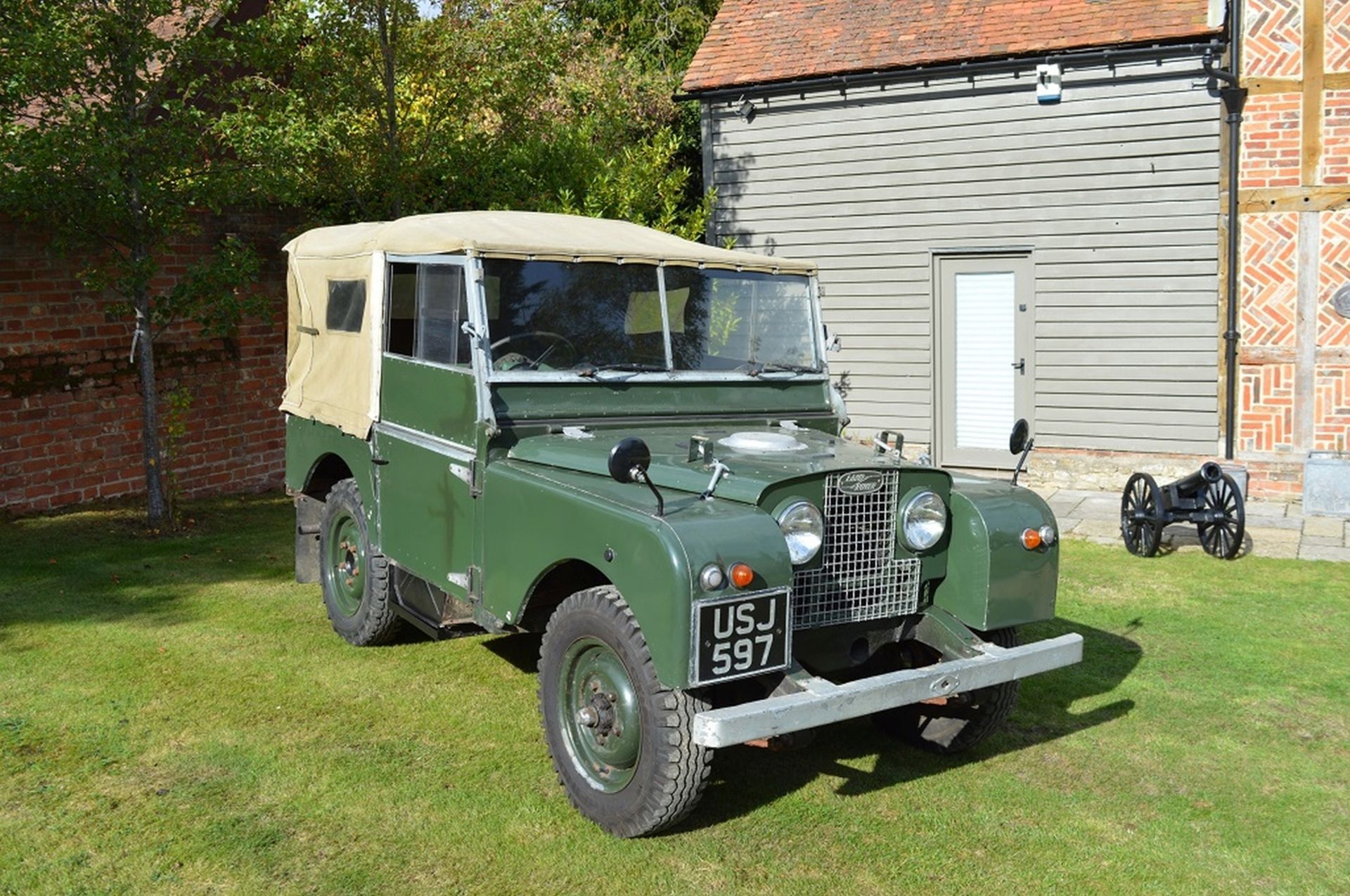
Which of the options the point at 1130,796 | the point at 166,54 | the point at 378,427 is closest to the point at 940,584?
the point at 1130,796

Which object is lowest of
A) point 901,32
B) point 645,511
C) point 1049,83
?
point 645,511

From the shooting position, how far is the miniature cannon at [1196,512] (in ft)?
28.7

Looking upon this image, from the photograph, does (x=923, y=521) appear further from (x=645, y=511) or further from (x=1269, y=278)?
(x=1269, y=278)

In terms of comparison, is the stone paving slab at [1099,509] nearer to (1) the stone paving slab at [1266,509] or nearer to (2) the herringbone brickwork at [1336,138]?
(1) the stone paving slab at [1266,509]

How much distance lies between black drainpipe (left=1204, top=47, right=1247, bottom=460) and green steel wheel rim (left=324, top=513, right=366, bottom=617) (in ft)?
26.6

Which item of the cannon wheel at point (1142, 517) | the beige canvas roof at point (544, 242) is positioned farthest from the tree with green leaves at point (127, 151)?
the cannon wheel at point (1142, 517)

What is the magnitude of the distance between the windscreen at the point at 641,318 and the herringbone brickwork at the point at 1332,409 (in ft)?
22.5

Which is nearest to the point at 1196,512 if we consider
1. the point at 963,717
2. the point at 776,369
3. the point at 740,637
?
the point at 776,369

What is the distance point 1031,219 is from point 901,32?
8.15ft

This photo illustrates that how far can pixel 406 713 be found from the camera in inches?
222

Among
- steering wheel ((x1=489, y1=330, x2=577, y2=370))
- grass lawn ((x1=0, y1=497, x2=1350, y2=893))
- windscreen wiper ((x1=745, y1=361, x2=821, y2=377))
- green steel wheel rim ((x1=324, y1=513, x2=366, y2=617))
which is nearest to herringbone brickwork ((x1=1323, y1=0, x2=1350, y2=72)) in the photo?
grass lawn ((x1=0, y1=497, x2=1350, y2=893))

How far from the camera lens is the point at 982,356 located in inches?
497

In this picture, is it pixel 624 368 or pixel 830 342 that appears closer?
pixel 624 368

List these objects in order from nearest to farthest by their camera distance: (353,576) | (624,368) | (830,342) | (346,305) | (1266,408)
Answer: (624,368) < (830,342) < (346,305) < (353,576) < (1266,408)
